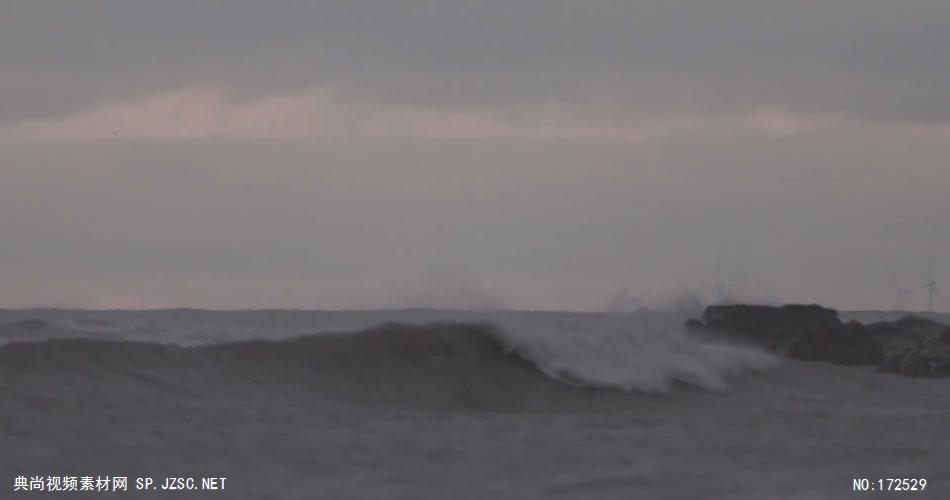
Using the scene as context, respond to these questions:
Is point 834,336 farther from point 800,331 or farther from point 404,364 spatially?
point 404,364

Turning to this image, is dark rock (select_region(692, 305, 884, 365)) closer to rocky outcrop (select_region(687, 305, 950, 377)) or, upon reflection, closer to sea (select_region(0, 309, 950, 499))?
rocky outcrop (select_region(687, 305, 950, 377))

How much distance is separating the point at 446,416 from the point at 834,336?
596 inches

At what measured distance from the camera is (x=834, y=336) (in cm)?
3111

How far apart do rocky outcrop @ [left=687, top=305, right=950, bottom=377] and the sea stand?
124cm

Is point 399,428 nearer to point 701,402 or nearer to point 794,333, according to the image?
point 701,402

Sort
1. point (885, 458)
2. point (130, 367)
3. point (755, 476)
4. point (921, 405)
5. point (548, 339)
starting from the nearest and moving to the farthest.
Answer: point (755, 476) < point (885, 458) < point (130, 367) < point (921, 405) < point (548, 339)

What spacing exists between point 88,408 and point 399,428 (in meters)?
4.32

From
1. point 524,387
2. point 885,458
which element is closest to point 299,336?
point 524,387

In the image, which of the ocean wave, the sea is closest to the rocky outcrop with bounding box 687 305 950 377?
the sea

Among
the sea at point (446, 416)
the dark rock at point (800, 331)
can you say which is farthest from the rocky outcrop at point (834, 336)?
the sea at point (446, 416)

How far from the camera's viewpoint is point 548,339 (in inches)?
1078

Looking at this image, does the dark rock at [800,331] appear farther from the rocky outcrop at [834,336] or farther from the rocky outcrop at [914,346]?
the rocky outcrop at [914,346]

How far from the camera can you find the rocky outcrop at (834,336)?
29.8 metres

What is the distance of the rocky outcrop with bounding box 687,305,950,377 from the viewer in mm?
29766
